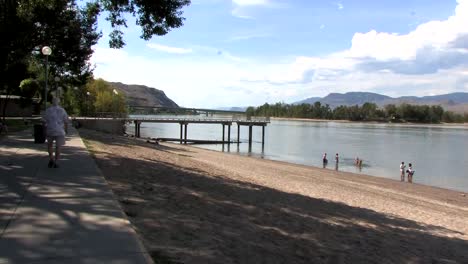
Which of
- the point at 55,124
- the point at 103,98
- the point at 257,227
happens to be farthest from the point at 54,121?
the point at 103,98

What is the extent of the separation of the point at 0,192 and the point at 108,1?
28.9 feet

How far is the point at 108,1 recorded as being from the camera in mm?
15227

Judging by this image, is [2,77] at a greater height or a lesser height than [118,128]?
greater

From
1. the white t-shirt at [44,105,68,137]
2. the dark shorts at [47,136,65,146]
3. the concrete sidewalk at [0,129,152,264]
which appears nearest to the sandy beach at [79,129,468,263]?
the concrete sidewalk at [0,129,152,264]

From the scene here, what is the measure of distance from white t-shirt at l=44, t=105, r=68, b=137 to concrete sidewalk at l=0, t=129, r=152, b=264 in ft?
2.98

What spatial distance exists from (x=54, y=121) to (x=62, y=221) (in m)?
5.18

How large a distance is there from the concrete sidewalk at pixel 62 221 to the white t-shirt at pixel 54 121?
91cm

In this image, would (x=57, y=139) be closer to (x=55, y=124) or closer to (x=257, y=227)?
(x=55, y=124)

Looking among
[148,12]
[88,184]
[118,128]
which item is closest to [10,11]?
[148,12]

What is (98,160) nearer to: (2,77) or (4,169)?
(4,169)

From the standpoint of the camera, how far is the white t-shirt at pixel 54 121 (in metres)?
10.8

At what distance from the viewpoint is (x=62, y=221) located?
20.4 ft

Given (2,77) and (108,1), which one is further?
(2,77)

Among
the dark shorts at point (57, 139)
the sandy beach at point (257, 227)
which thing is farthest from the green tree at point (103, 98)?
the sandy beach at point (257, 227)
